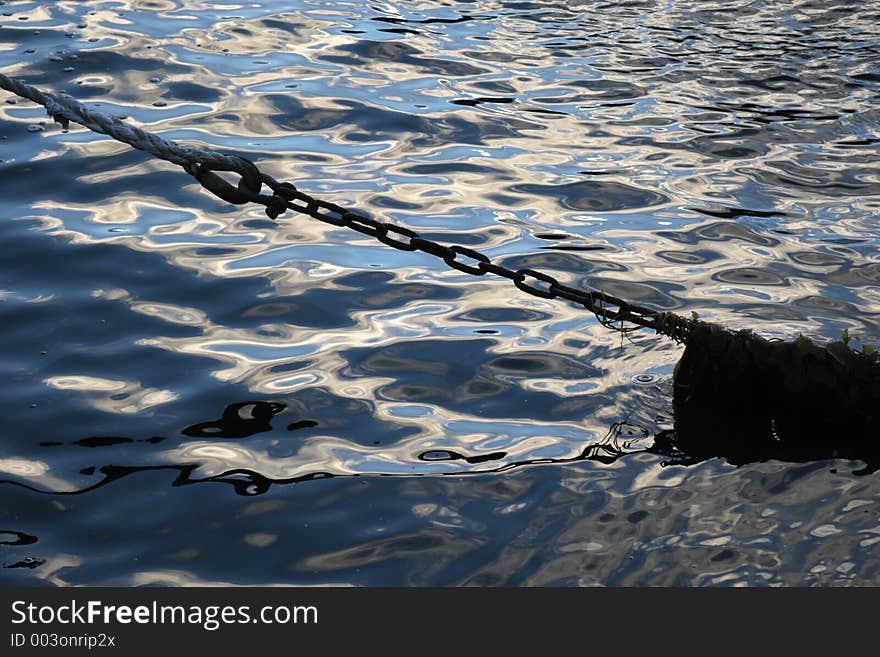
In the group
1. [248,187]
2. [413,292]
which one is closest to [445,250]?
[248,187]

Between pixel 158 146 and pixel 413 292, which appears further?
pixel 413 292

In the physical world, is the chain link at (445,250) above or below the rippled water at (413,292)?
above

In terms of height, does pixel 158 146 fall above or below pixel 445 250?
above

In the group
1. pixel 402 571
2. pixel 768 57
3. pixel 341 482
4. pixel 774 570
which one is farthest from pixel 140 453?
pixel 768 57

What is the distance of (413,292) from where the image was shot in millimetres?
5766

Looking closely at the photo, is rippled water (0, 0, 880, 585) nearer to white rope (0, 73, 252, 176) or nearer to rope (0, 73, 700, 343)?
rope (0, 73, 700, 343)

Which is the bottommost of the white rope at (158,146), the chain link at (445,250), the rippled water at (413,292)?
the rippled water at (413,292)

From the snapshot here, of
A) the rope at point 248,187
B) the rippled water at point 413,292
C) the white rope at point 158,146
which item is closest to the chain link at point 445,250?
the rope at point 248,187

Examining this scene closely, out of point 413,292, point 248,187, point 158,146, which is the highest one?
point 158,146

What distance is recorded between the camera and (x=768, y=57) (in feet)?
31.1

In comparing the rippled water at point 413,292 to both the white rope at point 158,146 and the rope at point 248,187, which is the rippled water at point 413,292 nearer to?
the rope at point 248,187

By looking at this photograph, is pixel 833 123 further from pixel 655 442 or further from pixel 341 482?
pixel 341 482

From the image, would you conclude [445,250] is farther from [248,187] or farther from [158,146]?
[158,146]

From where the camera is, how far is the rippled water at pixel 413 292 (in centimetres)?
395
